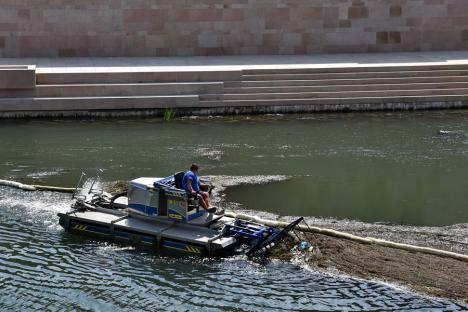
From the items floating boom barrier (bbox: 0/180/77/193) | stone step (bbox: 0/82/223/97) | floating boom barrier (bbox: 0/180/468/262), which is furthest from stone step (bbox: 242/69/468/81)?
floating boom barrier (bbox: 0/180/468/262)

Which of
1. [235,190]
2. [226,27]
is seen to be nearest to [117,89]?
[226,27]

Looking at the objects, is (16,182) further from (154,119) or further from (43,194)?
(154,119)

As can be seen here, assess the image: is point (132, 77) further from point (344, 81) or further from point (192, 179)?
point (192, 179)

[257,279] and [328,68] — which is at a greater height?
[328,68]

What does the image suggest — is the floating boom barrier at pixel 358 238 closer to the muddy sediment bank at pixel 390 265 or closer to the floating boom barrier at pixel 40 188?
the muddy sediment bank at pixel 390 265

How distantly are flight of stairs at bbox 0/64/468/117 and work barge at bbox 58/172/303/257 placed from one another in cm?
930

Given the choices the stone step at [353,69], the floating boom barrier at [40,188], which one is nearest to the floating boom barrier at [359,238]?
the floating boom barrier at [40,188]

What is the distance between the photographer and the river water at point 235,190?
14.3 metres

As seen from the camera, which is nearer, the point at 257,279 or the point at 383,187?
the point at 257,279

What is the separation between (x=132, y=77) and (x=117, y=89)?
0.63 m

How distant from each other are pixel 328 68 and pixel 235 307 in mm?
15192

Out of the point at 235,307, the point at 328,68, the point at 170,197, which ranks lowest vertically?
the point at 235,307

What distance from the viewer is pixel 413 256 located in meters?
15.8

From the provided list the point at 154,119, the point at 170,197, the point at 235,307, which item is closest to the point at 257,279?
the point at 235,307
